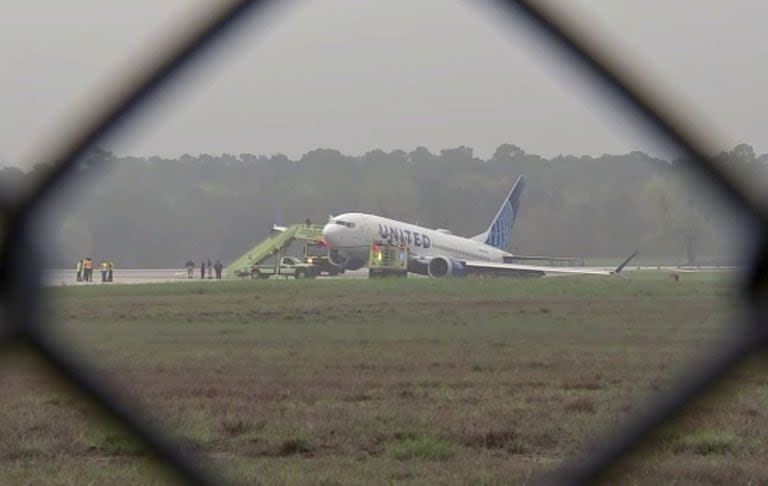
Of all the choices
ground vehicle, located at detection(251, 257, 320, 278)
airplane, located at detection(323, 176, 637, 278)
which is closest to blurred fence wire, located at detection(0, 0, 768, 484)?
airplane, located at detection(323, 176, 637, 278)

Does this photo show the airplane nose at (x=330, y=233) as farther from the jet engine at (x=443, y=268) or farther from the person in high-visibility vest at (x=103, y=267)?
the person in high-visibility vest at (x=103, y=267)

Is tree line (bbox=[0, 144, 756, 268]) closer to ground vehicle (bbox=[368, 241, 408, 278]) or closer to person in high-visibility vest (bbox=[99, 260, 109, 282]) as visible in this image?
person in high-visibility vest (bbox=[99, 260, 109, 282])

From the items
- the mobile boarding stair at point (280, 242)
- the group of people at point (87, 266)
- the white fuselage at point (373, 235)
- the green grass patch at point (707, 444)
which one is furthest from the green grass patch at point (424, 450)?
the mobile boarding stair at point (280, 242)

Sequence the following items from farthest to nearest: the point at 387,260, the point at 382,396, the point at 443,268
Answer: the point at 443,268
the point at 387,260
the point at 382,396

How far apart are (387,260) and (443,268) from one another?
7.53 ft

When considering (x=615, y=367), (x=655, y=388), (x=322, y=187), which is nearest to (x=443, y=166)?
(x=322, y=187)

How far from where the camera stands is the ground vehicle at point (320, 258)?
118 feet

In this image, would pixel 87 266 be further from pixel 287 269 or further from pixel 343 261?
pixel 287 269

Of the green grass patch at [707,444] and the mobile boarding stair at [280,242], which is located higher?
the mobile boarding stair at [280,242]

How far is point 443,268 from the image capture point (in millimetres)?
34938

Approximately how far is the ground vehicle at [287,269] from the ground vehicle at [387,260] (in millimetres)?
2397

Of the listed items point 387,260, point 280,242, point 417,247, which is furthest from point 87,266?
point 280,242

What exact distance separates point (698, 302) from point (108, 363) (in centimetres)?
898

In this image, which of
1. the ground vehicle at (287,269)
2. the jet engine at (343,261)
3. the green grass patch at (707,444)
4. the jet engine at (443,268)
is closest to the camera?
the green grass patch at (707,444)
